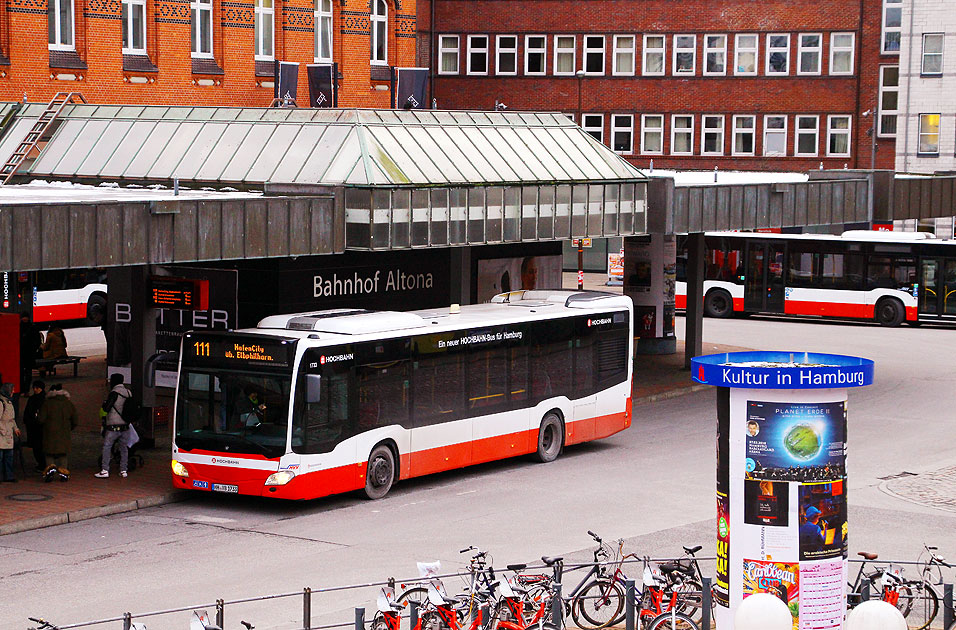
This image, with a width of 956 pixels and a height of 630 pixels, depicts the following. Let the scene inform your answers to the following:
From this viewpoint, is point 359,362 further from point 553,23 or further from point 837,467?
point 553,23

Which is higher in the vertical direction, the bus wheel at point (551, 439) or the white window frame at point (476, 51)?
the white window frame at point (476, 51)

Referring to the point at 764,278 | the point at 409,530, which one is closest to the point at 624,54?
the point at 764,278

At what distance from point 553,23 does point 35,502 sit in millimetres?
44961

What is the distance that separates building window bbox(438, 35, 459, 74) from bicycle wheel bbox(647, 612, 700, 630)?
51468 millimetres

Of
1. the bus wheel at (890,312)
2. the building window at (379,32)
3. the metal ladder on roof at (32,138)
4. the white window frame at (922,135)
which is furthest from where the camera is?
the white window frame at (922,135)

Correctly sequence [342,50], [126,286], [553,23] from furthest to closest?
[553,23]
[342,50]
[126,286]

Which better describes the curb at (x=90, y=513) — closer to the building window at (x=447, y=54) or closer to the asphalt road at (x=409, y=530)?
the asphalt road at (x=409, y=530)

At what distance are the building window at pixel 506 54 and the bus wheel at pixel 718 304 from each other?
748 inches

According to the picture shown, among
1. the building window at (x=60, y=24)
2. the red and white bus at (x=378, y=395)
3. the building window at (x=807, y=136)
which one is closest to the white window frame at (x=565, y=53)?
the building window at (x=807, y=136)

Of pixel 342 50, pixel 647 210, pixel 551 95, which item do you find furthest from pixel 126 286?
pixel 551 95

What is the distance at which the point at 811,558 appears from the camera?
39.2ft

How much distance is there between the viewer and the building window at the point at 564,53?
60406mm

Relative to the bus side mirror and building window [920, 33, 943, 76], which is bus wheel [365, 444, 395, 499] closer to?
the bus side mirror

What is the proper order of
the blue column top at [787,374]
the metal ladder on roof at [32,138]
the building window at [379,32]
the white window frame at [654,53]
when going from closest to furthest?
the blue column top at [787,374] < the metal ladder on roof at [32,138] < the building window at [379,32] < the white window frame at [654,53]
